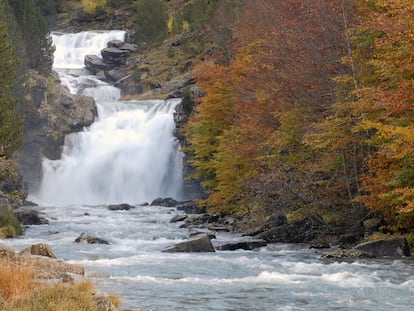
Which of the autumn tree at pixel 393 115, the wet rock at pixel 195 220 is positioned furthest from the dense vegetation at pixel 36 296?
the wet rock at pixel 195 220

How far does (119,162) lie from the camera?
5194cm

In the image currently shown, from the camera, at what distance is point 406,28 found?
1738cm

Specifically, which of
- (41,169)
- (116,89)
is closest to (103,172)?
(41,169)

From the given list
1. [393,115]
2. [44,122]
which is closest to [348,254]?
[393,115]

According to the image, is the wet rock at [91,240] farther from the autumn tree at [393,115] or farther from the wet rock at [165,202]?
the wet rock at [165,202]

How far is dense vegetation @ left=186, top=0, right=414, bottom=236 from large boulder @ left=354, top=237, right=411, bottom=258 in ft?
3.47

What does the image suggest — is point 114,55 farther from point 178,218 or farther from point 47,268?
point 47,268

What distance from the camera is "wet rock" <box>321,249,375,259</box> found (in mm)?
18500

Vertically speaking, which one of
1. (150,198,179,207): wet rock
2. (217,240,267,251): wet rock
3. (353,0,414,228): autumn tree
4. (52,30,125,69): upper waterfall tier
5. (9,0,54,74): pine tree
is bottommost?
(150,198,179,207): wet rock

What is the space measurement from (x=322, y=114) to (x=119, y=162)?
30469 millimetres

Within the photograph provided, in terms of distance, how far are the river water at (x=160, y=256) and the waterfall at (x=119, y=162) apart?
9 cm

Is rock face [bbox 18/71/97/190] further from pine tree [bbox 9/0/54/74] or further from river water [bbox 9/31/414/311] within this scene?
pine tree [bbox 9/0/54/74]

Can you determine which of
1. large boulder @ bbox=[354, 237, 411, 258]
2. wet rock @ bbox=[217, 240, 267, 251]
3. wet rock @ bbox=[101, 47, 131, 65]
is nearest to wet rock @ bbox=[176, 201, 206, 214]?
wet rock @ bbox=[217, 240, 267, 251]

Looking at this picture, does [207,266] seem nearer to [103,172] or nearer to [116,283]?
[116,283]
